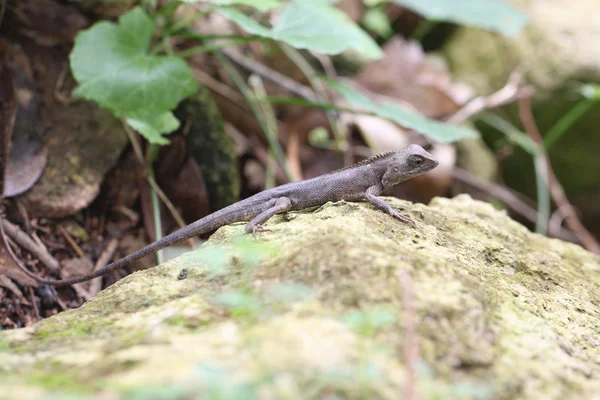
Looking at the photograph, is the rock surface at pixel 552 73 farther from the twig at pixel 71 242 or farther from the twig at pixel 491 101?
the twig at pixel 71 242

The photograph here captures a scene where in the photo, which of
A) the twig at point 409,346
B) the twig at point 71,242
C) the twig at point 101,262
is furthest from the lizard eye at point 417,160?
the twig at point 71,242

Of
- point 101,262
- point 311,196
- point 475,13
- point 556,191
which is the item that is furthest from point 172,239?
point 556,191

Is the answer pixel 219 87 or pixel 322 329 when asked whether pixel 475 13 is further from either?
pixel 322 329

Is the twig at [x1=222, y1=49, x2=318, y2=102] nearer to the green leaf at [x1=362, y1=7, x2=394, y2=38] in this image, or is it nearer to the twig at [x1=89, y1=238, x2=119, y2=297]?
the green leaf at [x1=362, y1=7, x2=394, y2=38]

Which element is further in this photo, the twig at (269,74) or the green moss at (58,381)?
the twig at (269,74)

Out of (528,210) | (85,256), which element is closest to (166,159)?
(85,256)

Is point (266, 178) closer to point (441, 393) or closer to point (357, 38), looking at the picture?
point (357, 38)

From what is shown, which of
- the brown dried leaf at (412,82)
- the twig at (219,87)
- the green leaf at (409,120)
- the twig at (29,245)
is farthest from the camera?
the brown dried leaf at (412,82)
